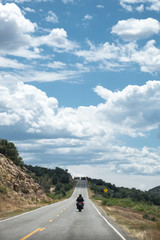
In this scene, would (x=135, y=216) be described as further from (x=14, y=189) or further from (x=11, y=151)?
(x=11, y=151)

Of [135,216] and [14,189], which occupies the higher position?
[14,189]

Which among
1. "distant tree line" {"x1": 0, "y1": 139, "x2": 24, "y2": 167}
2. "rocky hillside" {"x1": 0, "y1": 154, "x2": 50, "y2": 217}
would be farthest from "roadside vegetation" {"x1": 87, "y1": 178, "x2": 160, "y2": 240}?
"distant tree line" {"x1": 0, "y1": 139, "x2": 24, "y2": 167}

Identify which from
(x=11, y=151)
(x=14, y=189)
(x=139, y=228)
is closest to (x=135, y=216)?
(x=139, y=228)

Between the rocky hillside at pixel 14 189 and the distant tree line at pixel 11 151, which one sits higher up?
the distant tree line at pixel 11 151

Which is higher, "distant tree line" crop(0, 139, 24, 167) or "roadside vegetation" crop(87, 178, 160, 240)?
"distant tree line" crop(0, 139, 24, 167)

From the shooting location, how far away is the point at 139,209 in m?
45.8

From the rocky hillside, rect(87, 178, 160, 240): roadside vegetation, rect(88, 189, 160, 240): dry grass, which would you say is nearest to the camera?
rect(88, 189, 160, 240): dry grass

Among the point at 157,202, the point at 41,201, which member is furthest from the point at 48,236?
the point at 157,202

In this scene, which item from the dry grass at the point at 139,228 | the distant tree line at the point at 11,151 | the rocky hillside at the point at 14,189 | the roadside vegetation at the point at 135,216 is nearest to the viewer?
the dry grass at the point at 139,228

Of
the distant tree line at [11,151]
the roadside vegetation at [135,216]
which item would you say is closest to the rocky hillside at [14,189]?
the roadside vegetation at [135,216]

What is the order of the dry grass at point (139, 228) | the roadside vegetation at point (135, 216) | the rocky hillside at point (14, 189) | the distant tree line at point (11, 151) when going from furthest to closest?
the distant tree line at point (11, 151) < the rocky hillside at point (14, 189) < the roadside vegetation at point (135, 216) < the dry grass at point (139, 228)

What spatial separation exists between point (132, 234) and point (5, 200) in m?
23.0

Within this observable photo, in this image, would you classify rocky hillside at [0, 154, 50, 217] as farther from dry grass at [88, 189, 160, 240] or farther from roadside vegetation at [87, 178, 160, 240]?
dry grass at [88, 189, 160, 240]

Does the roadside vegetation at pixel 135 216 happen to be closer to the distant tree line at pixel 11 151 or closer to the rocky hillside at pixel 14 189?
the rocky hillside at pixel 14 189
